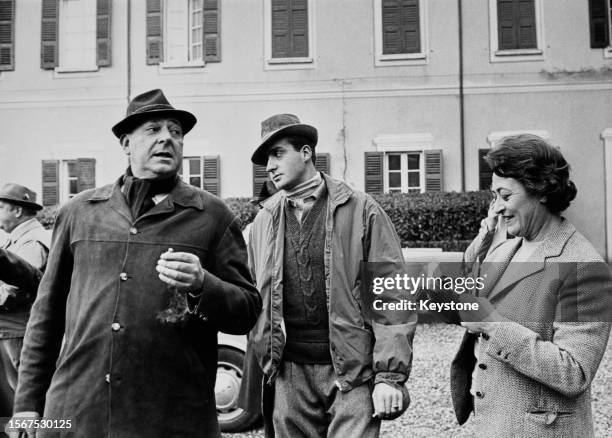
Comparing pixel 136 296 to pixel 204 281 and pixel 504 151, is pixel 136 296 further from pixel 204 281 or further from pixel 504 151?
pixel 504 151

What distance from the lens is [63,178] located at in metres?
9.84

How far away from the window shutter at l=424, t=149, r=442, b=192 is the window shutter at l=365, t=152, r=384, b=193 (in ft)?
2.13

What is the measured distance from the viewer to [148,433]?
1.84 meters

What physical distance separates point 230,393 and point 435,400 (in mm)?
1793

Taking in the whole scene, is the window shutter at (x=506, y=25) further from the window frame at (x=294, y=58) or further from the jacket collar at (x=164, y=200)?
the jacket collar at (x=164, y=200)

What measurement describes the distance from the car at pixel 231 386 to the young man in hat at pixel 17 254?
3.79 ft

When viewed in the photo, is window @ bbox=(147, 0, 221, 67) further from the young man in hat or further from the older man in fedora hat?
the older man in fedora hat

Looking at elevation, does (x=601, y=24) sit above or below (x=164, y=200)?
above

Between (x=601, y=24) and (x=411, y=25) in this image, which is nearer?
(x=601, y=24)

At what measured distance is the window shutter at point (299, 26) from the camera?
976 cm

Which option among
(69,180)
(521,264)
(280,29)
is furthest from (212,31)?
(521,264)

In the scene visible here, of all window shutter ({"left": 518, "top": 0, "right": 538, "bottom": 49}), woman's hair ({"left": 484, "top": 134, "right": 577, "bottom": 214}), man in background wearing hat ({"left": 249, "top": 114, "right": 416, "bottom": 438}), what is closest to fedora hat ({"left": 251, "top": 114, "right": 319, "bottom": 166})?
man in background wearing hat ({"left": 249, "top": 114, "right": 416, "bottom": 438})

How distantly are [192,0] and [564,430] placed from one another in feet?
30.1

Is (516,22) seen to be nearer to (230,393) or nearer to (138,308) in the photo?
(230,393)
